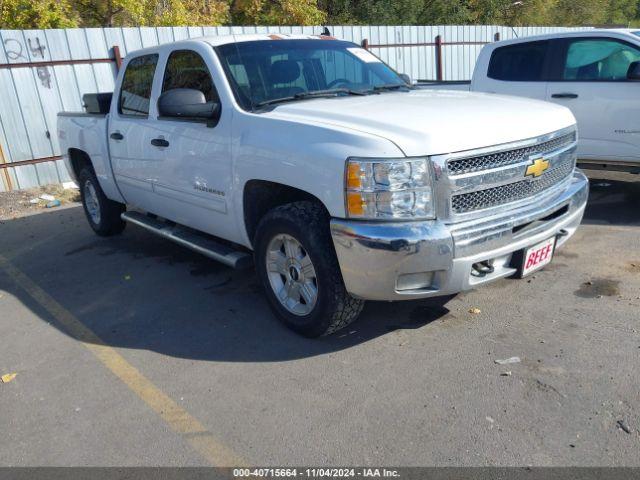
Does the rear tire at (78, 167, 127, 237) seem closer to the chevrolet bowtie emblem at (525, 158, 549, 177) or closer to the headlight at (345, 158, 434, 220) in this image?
the headlight at (345, 158, 434, 220)

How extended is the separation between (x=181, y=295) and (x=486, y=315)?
2525 millimetres

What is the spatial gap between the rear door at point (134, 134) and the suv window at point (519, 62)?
14.0ft

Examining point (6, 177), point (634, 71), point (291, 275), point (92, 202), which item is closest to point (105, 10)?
point (6, 177)

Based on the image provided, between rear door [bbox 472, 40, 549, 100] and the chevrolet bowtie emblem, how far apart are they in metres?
3.32

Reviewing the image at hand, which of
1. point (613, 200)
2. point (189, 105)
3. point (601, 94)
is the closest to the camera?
point (189, 105)

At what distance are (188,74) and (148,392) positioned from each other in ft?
8.40

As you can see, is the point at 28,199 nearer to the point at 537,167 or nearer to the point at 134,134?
the point at 134,134

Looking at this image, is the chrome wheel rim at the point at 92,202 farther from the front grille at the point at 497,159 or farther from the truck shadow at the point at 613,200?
the truck shadow at the point at 613,200

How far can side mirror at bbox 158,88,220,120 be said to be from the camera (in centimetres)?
403

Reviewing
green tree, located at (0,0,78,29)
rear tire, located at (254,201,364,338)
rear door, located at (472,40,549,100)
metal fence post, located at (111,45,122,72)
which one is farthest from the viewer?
green tree, located at (0,0,78,29)

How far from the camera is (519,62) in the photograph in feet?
22.6

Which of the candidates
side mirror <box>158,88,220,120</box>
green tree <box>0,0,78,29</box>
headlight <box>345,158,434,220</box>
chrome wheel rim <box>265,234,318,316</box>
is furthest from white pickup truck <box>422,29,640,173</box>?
green tree <box>0,0,78,29</box>

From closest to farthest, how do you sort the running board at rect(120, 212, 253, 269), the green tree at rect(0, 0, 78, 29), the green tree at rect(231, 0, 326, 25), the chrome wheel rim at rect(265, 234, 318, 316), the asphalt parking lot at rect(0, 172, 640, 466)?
the asphalt parking lot at rect(0, 172, 640, 466)
the chrome wheel rim at rect(265, 234, 318, 316)
the running board at rect(120, 212, 253, 269)
the green tree at rect(0, 0, 78, 29)
the green tree at rect(231, 0, 326, 25)

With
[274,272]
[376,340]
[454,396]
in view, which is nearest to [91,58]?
A: [274,272]
